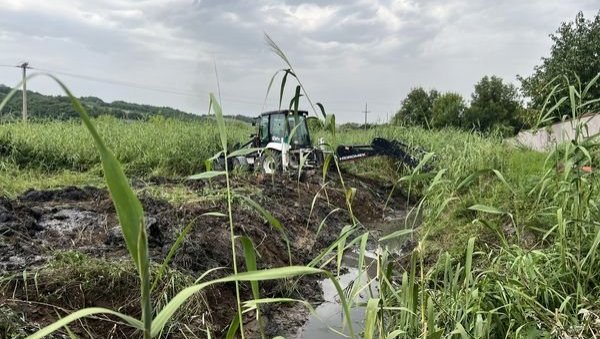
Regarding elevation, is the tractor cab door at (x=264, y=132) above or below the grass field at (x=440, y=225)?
above

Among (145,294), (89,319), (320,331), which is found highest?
(145,294)

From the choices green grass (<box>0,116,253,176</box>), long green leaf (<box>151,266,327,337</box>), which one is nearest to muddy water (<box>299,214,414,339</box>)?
long green leaf (<box>151,266,327,337</box>)

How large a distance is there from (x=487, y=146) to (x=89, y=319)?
964cm

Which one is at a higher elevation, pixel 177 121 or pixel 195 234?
pixel 177 121

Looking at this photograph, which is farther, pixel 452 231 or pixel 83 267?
pixel 452 231

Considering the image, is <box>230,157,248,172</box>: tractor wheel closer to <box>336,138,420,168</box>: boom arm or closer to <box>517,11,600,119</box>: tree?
<box>336,138,420,168</box>: boom arm

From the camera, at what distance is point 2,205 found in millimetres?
5191

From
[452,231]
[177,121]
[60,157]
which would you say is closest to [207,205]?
[452,231]

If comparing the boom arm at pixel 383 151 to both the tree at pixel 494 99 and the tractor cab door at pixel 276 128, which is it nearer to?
the tractor cab door at pixel 276 128

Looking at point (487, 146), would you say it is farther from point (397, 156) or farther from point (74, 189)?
point (74, 189)

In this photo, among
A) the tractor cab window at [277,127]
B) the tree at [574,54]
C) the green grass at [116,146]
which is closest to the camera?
the green grass at [116,146]

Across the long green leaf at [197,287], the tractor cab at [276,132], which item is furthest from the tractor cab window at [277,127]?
the long green leaf at [197,287]

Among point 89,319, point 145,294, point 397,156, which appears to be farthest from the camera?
point 397,156

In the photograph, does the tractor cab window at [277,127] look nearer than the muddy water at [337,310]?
No
